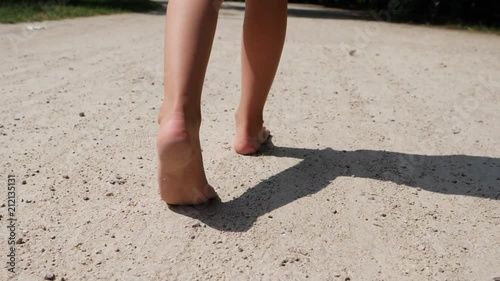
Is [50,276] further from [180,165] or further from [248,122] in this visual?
[248,122]

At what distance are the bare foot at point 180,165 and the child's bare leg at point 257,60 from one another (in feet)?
1.53

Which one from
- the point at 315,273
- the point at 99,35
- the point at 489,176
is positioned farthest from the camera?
the point at 99,35

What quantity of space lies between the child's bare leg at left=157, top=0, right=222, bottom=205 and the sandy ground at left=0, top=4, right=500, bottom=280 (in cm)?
10

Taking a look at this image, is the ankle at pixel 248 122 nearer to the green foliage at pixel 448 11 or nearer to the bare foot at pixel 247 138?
the bare foot at pixel 247 138

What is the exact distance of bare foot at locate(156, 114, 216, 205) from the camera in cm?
137

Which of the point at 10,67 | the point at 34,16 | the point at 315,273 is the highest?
the point at 315,273

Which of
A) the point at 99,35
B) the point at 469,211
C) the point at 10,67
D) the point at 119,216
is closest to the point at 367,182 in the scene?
the point at 469,211

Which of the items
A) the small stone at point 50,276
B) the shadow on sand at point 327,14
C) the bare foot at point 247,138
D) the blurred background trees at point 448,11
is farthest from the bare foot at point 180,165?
the shadow on sand at point 327,14

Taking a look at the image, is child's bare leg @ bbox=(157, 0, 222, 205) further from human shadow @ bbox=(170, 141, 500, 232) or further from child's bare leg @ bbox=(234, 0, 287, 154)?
child's bare leg @ bbox=(234, 0, 287, 154)

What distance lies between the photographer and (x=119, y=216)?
58.1 inches

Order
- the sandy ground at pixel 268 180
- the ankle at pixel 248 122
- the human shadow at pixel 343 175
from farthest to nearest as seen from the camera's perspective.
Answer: the ankle at pixel 248 122 < the human shadow at pixel 343 175 < the sandy ground at pixel 268 180

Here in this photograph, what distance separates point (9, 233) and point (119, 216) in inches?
9.7

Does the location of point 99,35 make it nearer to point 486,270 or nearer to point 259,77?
point 259,77

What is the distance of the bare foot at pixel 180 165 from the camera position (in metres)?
1.37
